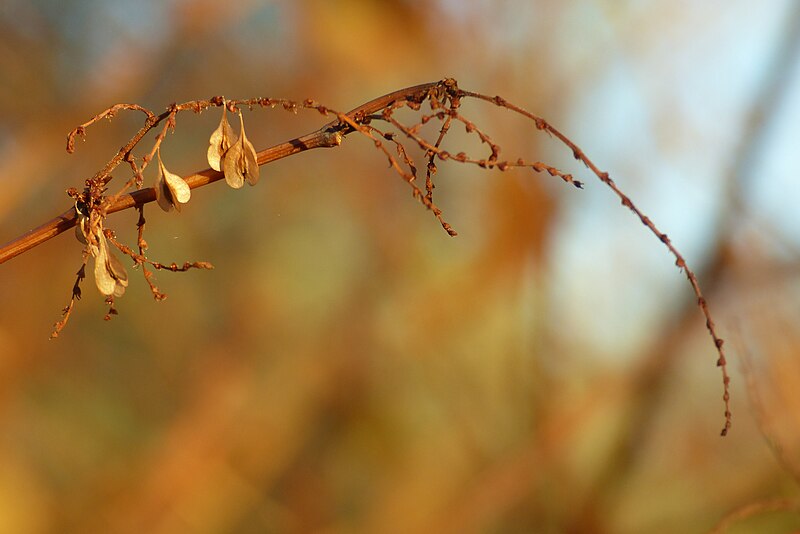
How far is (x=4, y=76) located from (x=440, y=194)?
1.66 feet

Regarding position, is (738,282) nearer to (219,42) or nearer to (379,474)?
(379,474)

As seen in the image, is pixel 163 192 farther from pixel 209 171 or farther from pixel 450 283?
pixel 450 283

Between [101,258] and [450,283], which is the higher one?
[450,283]

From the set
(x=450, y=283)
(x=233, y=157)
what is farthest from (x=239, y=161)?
(x=450, y=283)

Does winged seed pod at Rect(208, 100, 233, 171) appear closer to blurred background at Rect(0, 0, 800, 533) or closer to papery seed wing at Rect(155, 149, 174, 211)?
papery seed wing at Rect(155, 149, 174, 211)

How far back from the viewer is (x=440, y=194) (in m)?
0.92

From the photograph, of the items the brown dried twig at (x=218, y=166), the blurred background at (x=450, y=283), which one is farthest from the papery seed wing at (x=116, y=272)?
the blurred background at (x=450, y=283)

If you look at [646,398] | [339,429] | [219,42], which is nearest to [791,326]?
[646,398]

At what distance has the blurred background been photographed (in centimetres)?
88

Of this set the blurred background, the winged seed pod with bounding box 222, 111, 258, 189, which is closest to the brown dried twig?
the winged seed pod with bounding box 222, 111, 258, 189

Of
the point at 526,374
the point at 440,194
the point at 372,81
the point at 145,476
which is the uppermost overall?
the point at 372,81

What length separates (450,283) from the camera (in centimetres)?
93

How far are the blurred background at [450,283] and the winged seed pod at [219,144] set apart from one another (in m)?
0.55

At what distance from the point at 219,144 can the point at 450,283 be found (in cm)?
60
